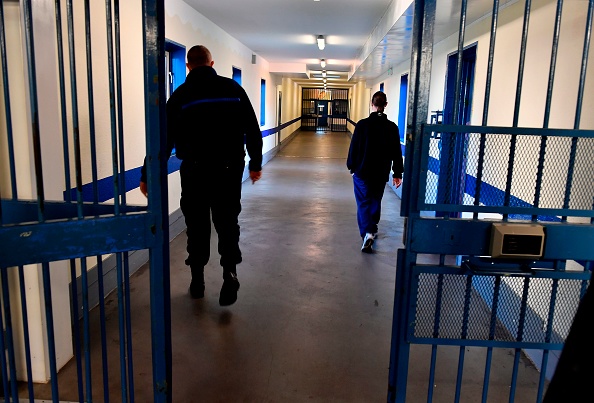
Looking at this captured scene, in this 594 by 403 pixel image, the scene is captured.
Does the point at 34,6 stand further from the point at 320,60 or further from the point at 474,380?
the point at 320,60

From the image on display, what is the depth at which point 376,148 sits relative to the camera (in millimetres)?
4848

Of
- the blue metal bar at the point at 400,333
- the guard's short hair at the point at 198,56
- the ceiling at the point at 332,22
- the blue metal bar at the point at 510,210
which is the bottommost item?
the blue metal bar at the point at 400,333

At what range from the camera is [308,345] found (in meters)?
3.10

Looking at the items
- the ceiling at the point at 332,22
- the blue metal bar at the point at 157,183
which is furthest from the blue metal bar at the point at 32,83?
the ceiling at the point at 332,22

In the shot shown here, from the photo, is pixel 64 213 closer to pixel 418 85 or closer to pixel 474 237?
pixel 418 85

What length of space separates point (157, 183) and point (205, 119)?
149 centimetres

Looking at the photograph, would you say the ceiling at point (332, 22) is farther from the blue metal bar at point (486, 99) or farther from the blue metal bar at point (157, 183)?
the blue metal bar at point (157, 183)

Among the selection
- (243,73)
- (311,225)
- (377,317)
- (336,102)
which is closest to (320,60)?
(243,73)

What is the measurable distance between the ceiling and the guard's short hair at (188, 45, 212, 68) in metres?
1.86

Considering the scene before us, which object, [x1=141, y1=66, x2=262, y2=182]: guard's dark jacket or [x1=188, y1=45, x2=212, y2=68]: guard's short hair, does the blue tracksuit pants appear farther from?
[x1=188, y1=45, x2=212, y2=68]: guard's short hair

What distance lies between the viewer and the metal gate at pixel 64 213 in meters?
1.72

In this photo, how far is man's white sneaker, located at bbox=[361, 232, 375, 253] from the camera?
5.09m

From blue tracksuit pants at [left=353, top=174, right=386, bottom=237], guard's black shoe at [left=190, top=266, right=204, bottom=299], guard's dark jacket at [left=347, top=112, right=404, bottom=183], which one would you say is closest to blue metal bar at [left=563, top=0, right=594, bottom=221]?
guard's black shoe at [left=190, top=266, right=204, bottom=299]

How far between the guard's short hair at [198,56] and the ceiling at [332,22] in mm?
1864
